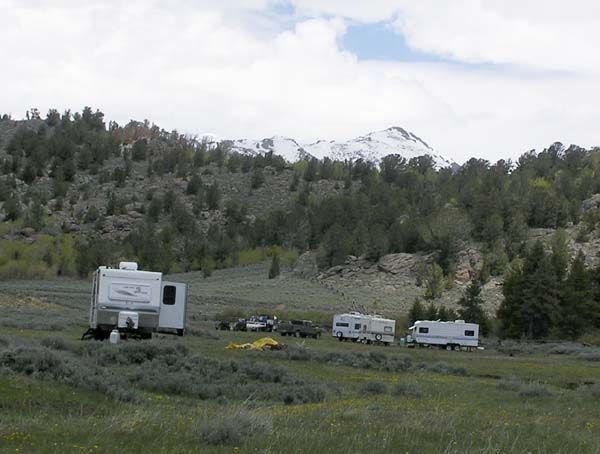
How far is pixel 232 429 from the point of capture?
11133mm

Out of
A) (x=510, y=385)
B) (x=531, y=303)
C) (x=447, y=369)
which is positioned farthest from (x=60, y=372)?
(x=531, y=303)

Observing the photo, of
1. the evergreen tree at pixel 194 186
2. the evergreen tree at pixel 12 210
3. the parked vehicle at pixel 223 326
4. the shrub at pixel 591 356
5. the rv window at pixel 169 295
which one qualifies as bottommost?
the parked vehicle at pixel 223 326

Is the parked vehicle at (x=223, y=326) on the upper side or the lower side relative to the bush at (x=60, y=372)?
lower

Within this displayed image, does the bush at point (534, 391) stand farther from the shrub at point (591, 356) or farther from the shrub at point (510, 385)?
the shrub at point (591, 356)

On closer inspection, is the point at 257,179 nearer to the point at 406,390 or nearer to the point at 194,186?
the point at 194,186

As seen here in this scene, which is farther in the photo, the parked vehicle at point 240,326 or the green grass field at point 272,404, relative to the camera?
the parked vehicle at point 240,326

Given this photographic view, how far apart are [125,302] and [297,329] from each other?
2434cm

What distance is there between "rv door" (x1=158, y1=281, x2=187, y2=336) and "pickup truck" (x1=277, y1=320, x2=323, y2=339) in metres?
19.8

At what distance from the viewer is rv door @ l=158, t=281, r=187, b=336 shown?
115 feet

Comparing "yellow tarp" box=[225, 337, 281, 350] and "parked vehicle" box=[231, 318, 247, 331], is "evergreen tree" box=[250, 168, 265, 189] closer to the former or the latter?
"parked vehicle" box=[231, 318, 247, 331]

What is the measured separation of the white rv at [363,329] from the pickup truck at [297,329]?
1940 millimetres

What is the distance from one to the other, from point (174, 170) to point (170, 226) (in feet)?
118

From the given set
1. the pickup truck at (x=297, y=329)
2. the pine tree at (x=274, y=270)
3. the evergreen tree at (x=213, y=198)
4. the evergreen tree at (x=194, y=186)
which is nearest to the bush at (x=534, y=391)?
the pickup truck at (x=297, y=329)

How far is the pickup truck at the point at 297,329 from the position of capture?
5512 centimetres
